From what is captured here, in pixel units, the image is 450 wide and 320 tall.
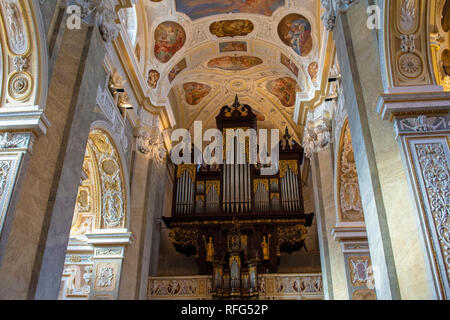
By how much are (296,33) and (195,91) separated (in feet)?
16.4

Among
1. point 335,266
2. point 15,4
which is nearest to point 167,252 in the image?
point 335,266

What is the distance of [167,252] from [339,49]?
9.54 meters

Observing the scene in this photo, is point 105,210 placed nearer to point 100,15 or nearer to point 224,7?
point 100,15

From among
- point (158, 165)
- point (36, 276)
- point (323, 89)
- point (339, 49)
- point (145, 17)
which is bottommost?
point (36, 276)

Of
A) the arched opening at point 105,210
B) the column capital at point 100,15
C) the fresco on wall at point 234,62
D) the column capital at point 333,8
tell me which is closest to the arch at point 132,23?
the arched opening at point 105,210

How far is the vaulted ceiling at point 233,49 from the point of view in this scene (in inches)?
488

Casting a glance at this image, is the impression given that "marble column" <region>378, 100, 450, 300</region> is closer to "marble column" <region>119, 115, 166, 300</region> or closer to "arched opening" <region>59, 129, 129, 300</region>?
"arched opening" <region>59, 129, 129, 300</region>

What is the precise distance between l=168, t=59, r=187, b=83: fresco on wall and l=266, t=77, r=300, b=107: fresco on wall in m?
3.52

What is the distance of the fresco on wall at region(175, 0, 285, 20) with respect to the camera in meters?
12.5

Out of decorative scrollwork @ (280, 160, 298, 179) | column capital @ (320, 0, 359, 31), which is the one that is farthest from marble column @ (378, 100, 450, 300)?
decorative scrollwork @ (280, 160, 298, 179)

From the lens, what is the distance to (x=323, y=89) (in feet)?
38.4

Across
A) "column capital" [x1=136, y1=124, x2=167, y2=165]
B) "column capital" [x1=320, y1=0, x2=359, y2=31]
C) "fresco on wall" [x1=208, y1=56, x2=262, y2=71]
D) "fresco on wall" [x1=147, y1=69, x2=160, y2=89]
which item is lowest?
"column capital" [x1=320, y1=0, x2=359, y2=31]

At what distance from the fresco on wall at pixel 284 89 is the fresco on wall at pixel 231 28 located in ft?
8.57
